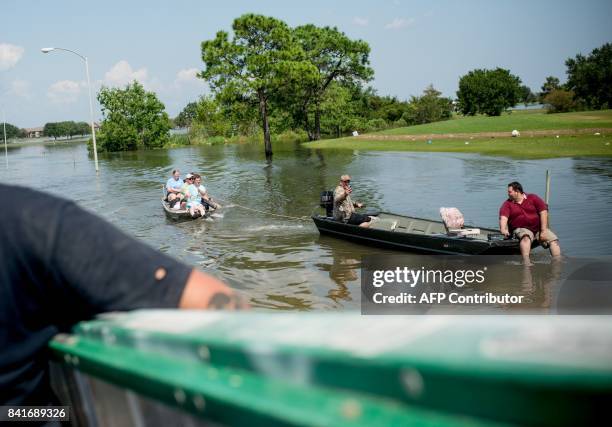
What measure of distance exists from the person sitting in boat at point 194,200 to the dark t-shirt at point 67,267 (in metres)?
20.0

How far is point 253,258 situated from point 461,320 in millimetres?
14494

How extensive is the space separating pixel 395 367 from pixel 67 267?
0.84 metres

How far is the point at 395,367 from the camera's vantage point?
0.83 m

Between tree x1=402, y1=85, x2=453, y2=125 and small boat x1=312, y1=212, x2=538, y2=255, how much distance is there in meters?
71.2

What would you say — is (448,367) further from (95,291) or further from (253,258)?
(253,258)

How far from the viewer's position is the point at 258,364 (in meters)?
0.97

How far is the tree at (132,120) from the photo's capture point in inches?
3248

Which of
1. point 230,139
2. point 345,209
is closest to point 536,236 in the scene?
point 345,209

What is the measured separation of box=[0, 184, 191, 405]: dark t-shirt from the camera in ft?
4.31

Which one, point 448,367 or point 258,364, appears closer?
point 448,367

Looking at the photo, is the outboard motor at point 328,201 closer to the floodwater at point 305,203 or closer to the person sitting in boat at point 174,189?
the floodwater at point 305,203

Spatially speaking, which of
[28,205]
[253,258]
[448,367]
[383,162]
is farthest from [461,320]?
[383,162]

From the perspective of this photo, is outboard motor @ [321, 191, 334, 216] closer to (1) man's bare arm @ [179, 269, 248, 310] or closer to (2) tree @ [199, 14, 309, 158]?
(1) man's bare arm @ [179, 269, 248, 310]

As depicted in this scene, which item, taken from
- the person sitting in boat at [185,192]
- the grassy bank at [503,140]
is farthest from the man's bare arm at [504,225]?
the grassy bank at [503,140]
